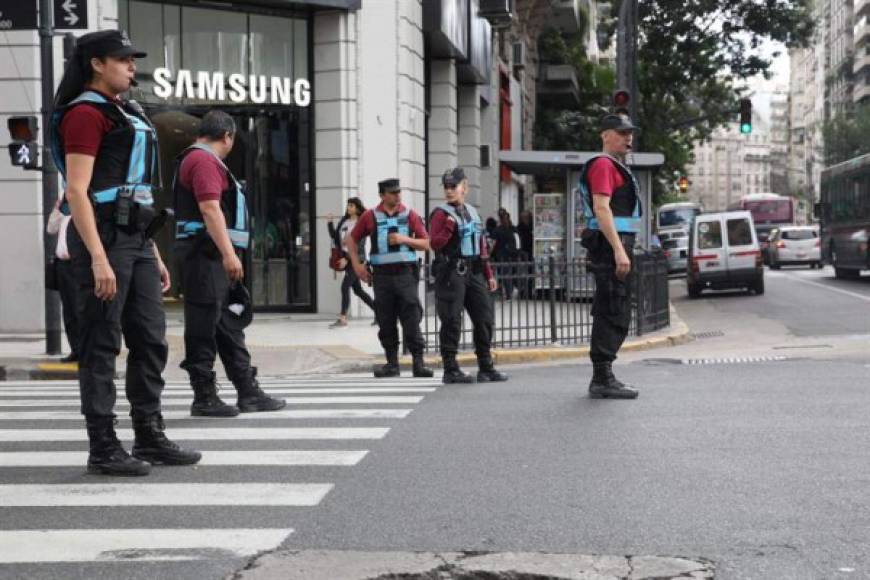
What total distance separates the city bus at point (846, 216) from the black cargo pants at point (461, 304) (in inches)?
894

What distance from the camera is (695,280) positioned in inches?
1167

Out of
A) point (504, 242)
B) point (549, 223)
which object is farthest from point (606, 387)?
point (549, 223)

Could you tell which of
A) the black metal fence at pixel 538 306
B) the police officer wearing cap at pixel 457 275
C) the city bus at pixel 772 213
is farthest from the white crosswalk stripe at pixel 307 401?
the city bus at pixel 772 213

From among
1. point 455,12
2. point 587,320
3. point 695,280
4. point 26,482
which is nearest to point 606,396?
point 26,482

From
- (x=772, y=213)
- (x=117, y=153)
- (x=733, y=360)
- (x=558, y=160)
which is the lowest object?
(x=733, y=360)

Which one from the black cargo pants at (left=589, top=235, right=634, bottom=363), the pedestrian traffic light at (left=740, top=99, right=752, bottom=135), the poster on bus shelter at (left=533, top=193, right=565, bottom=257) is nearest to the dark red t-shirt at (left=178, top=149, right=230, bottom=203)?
the black cargo pants at (left=589, top=235, right=634, bottom=363)

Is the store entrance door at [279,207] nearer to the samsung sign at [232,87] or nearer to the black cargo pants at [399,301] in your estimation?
the samsung sign at [232,87]

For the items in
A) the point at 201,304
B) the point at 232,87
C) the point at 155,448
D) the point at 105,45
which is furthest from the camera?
the point at 232,87

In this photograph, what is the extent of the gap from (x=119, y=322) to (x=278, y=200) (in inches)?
548

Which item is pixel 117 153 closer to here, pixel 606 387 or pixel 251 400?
pixel 251 400

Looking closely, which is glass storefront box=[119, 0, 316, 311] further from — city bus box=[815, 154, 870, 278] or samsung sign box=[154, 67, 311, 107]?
city bus box=[815, 154, 870, 278]

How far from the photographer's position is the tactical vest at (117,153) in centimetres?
594

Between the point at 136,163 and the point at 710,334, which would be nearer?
the point at 136,163

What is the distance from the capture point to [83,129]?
5824 millimetres
